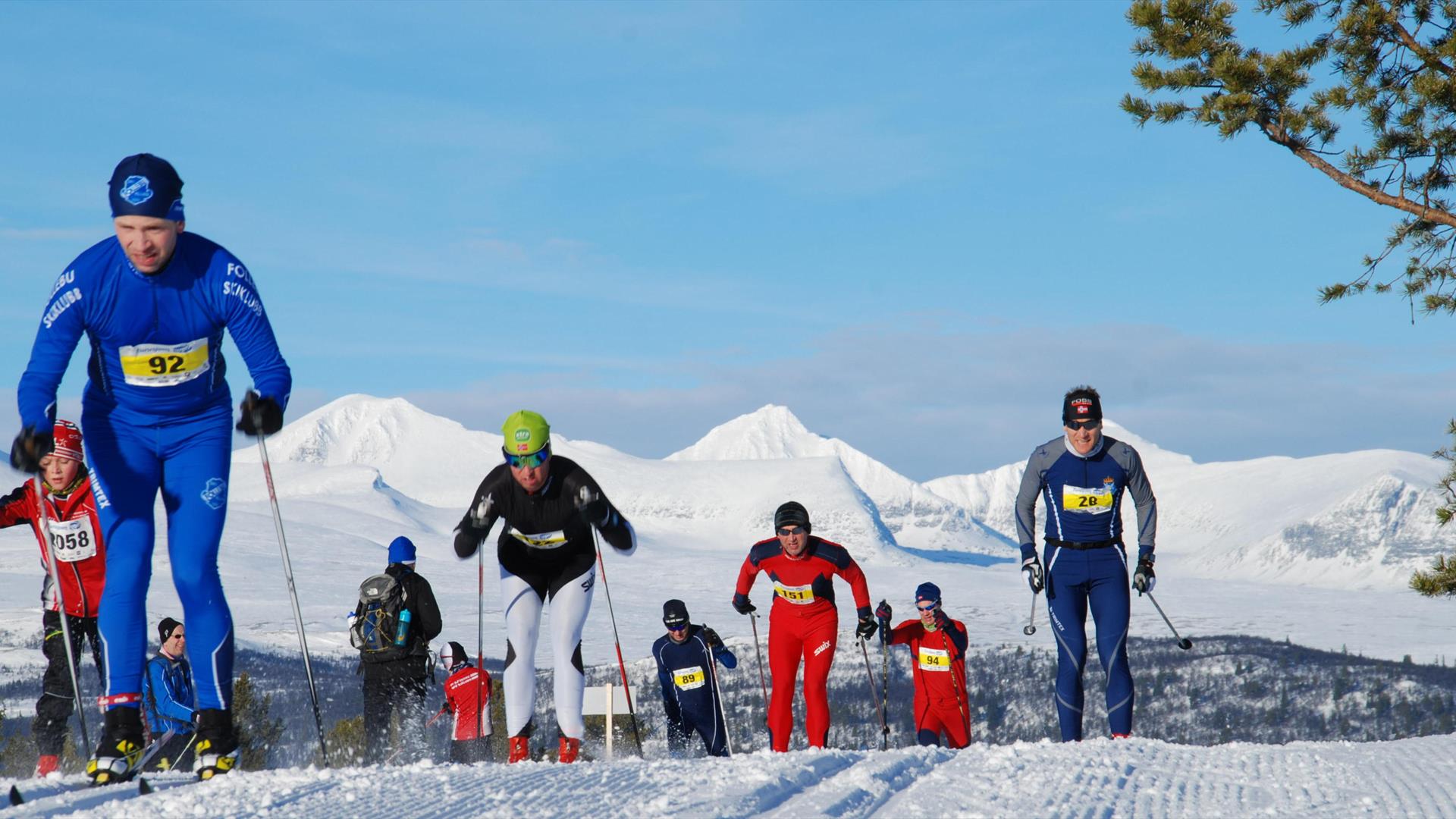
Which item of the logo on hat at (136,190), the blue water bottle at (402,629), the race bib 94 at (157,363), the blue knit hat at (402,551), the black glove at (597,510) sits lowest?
the blue water bottle at (402,629)

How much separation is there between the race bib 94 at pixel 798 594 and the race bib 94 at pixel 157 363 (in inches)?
200

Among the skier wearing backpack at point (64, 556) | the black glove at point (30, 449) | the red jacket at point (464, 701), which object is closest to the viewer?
the black glove at point (30, 449)

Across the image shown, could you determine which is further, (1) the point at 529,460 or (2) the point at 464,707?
(2) the point at 464,707

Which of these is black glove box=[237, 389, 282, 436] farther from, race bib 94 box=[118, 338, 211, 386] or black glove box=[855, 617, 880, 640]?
black glove box=[855, 617, 880, 640]

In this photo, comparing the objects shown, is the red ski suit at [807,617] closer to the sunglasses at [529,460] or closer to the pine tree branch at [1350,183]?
the sunglasses at [529,460]

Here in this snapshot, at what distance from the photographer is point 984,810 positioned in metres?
4.77

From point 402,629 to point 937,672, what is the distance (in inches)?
196

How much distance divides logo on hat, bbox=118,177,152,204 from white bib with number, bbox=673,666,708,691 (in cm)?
855

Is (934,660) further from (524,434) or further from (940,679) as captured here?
(524,434)

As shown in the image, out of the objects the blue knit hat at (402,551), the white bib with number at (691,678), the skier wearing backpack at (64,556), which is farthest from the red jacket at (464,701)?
the skier wearing backpack at (64,556)

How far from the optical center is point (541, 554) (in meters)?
7.19

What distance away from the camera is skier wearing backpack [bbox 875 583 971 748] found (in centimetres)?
1224

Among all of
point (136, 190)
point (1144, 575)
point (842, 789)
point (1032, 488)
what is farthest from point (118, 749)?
point (1144, 575)

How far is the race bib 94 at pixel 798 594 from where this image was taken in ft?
31.4
